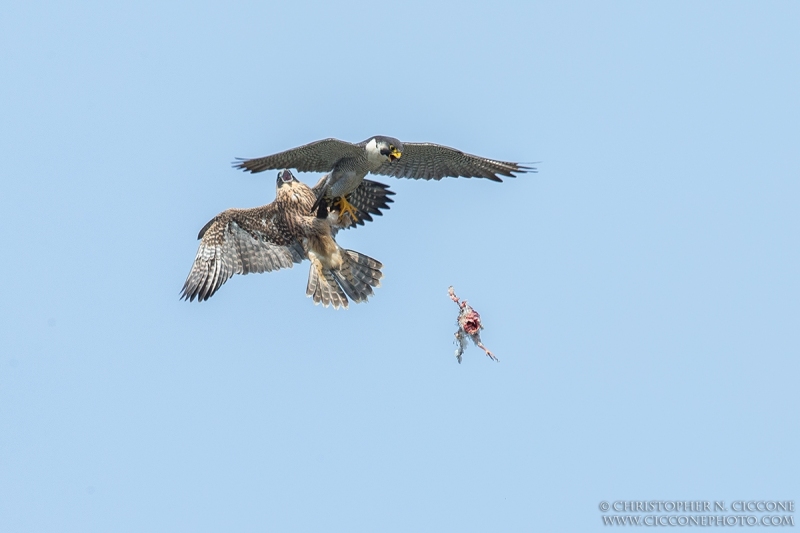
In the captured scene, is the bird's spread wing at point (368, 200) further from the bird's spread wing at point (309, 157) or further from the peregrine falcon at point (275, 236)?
the bird's spread wing at point (309, 157)

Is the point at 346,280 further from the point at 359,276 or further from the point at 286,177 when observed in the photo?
the point at 286,177

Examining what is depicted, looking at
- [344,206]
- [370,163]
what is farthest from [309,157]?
[344,206]

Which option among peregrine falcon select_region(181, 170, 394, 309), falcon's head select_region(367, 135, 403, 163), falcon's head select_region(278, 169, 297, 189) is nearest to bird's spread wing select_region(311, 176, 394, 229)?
peregrine falcon select_region(181, 170, 394, 309)

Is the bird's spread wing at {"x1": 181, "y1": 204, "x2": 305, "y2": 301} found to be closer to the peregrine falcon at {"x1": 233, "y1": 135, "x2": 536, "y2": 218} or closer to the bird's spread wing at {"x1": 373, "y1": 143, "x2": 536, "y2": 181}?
the peregrine falcon at {"x1": 233, "y1": 135, "x2": 536, "y2": 218}

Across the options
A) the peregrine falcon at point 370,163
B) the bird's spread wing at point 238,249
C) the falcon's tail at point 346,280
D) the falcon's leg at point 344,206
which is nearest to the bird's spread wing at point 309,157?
the peregrine falcon at point 370,163

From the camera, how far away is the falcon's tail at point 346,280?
503 inches

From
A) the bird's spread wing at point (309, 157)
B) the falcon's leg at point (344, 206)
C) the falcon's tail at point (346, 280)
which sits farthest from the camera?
the falcon's tail at point (346, 280)

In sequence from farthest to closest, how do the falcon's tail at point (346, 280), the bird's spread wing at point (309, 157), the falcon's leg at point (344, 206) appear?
the falcon's tail at point (346, 280), the falcon's leg at point (344, 206), the bird's spread wing at point (309, 157)

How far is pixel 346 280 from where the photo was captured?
1283 cm

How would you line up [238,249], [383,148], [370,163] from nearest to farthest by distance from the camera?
1. [383,148]
2. [370,163]
3. [238,249]

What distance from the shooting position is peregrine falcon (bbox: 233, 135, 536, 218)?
10.8m

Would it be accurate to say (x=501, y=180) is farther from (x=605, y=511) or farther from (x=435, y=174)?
(x=605, y=511)

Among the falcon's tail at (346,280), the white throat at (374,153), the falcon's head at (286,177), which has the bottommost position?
the falcon's tail at (346,280)

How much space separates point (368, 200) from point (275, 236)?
123cm
